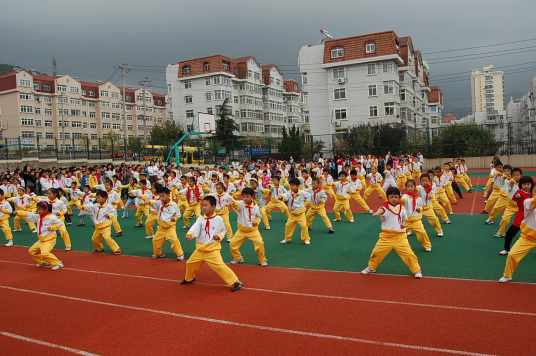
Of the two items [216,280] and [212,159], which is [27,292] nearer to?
[216,280]

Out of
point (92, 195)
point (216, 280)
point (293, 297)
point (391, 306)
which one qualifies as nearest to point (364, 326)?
point (391, 306)

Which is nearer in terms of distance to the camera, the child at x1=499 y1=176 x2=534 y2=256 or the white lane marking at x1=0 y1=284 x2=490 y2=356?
the white lane marking at x1=0 y1=284 x2=490 y2=356

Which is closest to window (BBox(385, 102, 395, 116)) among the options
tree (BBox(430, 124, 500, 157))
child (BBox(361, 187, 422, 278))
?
tree (BBox(430, 124, 500, 157))

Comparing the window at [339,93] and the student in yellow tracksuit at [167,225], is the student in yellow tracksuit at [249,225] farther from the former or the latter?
the window at [339,93]

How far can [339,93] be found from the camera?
152 feet

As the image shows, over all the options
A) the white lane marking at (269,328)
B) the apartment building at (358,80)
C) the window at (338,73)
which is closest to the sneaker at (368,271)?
the white lane marking at (269,328)

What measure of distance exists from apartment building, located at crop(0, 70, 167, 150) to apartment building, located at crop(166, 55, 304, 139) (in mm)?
5288

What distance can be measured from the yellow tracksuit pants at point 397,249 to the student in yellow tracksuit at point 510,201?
10.7ft

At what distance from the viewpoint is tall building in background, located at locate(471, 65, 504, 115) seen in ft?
529

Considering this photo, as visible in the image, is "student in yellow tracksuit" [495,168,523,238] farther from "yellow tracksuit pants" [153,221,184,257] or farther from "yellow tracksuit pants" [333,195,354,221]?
"yellow tracksuit pants" [153,221,184,257]

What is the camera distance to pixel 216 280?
7.07 metres

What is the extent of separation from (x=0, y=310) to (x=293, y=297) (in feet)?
13.6

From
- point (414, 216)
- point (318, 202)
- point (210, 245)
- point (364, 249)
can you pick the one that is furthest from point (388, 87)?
point (210, 245)

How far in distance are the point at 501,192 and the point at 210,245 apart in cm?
705
